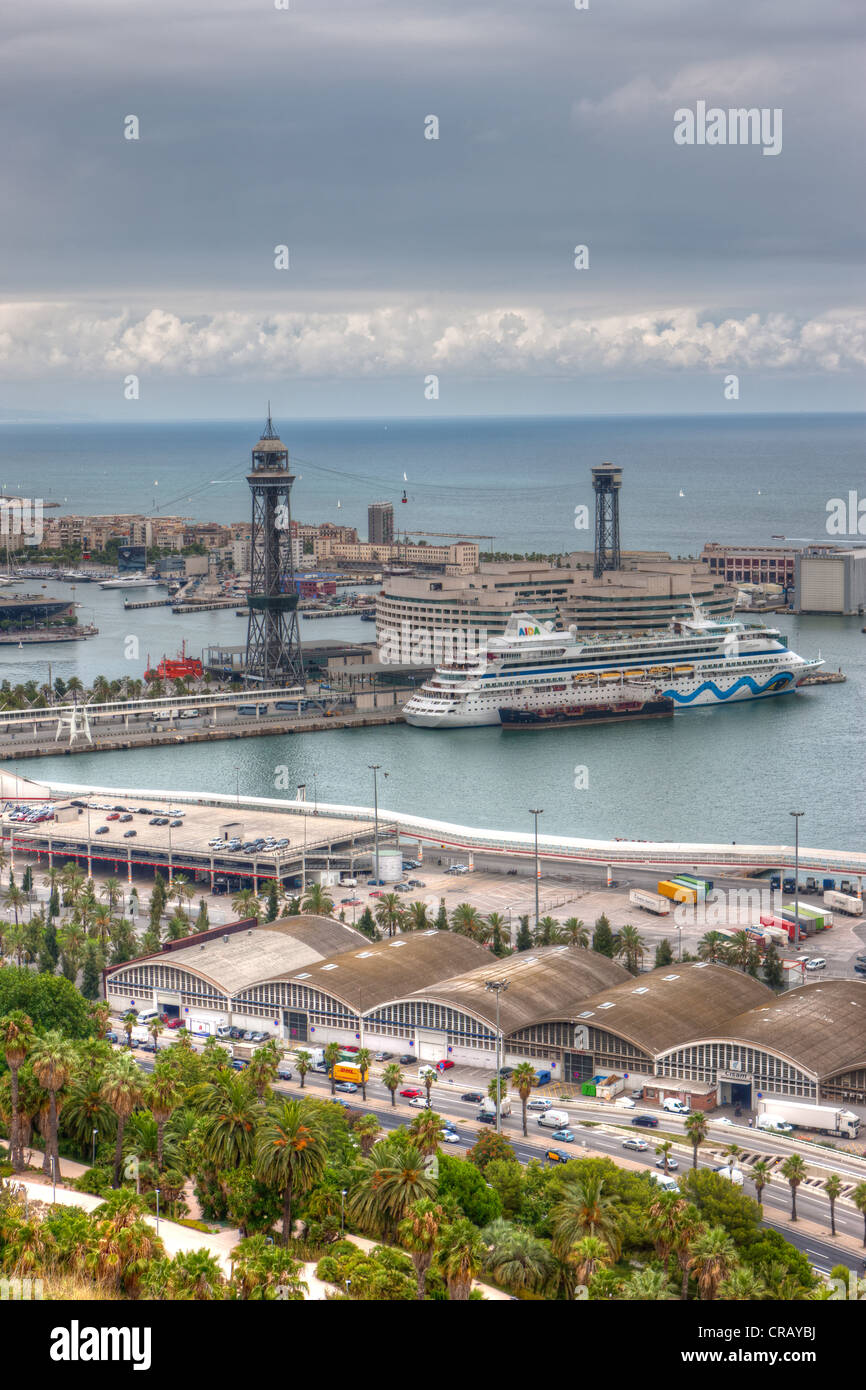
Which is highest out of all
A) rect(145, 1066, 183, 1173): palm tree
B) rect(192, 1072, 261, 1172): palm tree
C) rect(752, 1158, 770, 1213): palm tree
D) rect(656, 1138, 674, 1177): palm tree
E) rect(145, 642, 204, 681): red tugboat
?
rect(145, 642, 204, 681): red tugboat

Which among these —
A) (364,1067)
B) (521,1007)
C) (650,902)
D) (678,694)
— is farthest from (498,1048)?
(678,694)

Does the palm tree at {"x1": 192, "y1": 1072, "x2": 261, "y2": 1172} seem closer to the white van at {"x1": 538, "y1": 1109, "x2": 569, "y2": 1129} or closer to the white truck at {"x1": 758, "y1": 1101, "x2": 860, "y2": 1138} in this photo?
the white van at {"x1": 538, "y1": 1109, "x2": 569, "y2": 1129}

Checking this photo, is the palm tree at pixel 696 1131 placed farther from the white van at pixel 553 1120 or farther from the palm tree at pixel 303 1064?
the palm tree at pixel 303 1064

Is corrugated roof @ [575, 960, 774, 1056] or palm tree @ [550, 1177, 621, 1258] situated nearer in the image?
palm tree @ [550, 1177, 621, 1258]

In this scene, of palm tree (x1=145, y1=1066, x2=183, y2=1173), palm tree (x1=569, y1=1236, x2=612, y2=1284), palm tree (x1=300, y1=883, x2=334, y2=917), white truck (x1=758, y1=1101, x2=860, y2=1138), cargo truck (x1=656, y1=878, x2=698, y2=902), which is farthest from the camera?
cargo truck (x1=656, y1=878, x2=698, y2=902)

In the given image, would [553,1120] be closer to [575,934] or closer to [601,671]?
[575,934]

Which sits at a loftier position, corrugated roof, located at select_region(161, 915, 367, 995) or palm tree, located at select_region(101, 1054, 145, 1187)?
palm tree, located at select_region(101, 1054, 145, 1187)

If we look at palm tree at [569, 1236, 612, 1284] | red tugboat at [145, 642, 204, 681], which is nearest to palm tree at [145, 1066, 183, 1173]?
palm tree at [569, 1236, 612, 1284]
